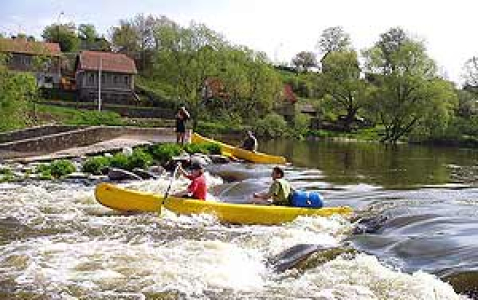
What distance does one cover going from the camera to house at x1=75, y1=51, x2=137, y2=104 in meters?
77.5

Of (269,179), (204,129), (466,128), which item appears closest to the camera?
(269,179)

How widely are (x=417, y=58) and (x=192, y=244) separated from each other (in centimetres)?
5469

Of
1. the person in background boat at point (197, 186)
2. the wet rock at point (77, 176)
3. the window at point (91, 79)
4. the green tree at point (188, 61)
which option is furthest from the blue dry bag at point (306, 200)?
the window at point (91, 79)

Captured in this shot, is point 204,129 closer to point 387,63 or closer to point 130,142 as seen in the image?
point 387,63

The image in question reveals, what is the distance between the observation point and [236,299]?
356 inches

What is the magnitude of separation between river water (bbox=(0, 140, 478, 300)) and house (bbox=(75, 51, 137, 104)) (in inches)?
2369

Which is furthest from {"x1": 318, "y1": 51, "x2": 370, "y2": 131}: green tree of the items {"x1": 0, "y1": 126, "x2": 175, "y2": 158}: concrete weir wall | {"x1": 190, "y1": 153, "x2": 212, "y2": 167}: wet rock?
{"x1": 190, "y1": 153, "x2": 212, "y2": 167}: wet rock

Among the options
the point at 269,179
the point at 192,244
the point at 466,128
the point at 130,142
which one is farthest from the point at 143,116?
the point at 192,244

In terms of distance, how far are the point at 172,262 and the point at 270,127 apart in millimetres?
53431

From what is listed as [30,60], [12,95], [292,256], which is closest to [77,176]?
[292,256]

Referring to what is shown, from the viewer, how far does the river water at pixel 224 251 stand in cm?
934

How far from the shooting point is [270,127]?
64000 millimetres

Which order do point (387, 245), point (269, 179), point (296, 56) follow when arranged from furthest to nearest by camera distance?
point (296, 56)
point (269, 179)
point (387, 245)

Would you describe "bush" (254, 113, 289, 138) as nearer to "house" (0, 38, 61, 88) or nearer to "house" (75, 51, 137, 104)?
"house" (75, 51, 137, 104)
